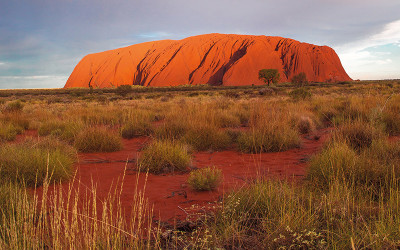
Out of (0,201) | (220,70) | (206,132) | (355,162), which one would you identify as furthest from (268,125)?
(220,70)

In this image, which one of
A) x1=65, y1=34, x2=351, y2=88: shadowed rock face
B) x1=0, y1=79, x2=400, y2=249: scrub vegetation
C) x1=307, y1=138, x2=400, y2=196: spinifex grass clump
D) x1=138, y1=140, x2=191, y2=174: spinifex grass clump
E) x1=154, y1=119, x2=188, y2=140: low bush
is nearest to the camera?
x1=0, y1=79, x2=400, y2=249: scrub vegetation

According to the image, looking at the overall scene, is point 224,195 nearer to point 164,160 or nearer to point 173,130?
point 164,160

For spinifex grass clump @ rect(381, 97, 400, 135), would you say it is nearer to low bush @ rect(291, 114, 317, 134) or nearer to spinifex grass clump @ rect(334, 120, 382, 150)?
spinifex grass clump @ rect(334, 120, 382, 150)

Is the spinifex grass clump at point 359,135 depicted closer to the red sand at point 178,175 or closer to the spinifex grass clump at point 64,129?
the red sand at point 178,175

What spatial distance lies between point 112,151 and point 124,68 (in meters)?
90.5

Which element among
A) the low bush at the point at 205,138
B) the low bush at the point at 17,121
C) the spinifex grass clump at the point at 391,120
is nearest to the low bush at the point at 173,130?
the low bush at the point at 205,138

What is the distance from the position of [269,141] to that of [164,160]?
2271 millimetres

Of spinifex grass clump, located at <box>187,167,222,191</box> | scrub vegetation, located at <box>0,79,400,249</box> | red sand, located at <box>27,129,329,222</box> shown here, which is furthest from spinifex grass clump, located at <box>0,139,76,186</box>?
spinifex grass clump, located at <box>187,167,222,191</box>

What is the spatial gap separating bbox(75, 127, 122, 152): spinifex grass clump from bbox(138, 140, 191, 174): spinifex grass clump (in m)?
1.66

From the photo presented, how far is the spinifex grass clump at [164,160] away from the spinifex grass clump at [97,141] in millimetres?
1661

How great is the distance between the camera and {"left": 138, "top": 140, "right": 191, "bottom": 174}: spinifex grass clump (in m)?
4.05

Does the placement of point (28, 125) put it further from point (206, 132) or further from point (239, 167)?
point (239, 167)

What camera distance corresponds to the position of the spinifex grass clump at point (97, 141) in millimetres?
5434

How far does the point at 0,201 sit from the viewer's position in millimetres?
2297
